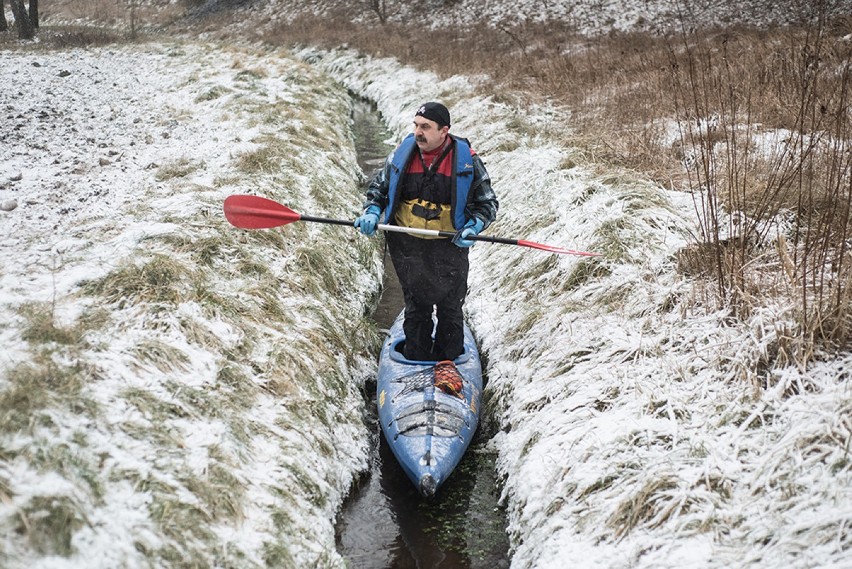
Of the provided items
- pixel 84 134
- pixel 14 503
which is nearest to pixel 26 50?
pixel 84 134

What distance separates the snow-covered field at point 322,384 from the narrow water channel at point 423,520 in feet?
0.64

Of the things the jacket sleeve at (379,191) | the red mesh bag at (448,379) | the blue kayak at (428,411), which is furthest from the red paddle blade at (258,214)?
the red mesh bag at (448,379)

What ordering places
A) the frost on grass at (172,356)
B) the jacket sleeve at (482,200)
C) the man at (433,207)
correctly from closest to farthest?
the frost on grass at (172,356)
the man at (433,207)
the jacket sleeve at (482,200)

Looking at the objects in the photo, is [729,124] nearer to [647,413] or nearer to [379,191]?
[379,191]

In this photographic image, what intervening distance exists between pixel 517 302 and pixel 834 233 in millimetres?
2585

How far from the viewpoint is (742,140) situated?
6844 millimetres

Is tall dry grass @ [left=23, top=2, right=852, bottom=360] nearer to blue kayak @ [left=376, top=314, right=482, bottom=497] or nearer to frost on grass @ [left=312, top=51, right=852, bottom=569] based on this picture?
frost on grass @ [left=312, top=51, right=852, bottom=569]

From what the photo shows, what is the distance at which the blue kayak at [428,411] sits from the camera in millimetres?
4070

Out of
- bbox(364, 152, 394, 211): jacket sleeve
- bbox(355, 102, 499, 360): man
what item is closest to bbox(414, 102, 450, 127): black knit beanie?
bbox(355, 102, 499, 360): man

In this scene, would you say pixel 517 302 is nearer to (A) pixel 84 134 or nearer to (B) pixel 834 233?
(B) pixel 834 233

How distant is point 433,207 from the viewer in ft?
15.0

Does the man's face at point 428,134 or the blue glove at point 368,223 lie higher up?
the man's face at point 428,134

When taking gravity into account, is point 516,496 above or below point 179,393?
below

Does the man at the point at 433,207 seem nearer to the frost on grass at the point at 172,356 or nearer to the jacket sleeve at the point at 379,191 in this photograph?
the jacket sleeve at the point at 379,191
